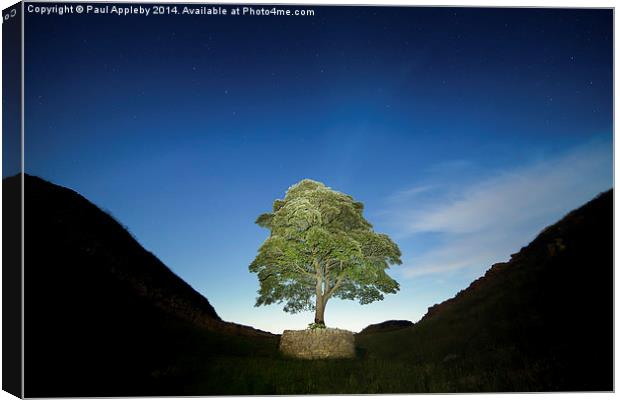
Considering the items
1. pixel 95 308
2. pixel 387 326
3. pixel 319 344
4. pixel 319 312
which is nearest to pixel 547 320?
pixel 387 326

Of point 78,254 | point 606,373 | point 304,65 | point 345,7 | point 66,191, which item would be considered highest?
point 345,7

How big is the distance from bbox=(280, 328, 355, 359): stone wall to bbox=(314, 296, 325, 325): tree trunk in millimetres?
470

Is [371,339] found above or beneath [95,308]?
beneath

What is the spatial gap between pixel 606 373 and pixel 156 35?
14.1 meters

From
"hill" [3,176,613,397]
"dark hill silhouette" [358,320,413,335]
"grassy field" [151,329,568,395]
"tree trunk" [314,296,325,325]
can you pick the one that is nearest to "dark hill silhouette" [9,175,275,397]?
"hill" [3,176,613,397]

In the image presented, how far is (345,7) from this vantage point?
51.4ft

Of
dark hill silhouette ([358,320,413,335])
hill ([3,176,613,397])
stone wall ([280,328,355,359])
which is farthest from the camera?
dark hill silhouette ([358,320,413,335])

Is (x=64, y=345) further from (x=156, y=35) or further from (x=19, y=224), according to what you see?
(x=156, y=35)

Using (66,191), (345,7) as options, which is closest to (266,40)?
(345,7)

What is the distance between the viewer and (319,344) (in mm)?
17641

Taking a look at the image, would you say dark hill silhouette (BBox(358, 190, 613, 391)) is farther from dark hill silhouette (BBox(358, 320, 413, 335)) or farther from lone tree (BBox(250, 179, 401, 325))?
lone tree (BBox(250, 179, 401, 325))

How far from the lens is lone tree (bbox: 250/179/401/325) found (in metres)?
17.8

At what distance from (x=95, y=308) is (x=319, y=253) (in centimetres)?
651

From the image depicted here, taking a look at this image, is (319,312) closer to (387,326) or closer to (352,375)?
(387,326)
